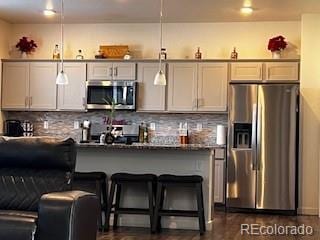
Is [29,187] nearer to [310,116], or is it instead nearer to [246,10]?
[246,10]

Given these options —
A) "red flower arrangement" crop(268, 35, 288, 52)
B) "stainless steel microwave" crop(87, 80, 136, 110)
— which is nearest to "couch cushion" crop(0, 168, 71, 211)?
"stainless steel microwave" crop(87, 80, 136, 110)

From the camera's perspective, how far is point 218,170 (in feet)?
25.4

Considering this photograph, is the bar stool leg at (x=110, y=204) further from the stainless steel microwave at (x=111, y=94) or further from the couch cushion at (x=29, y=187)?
the stainless steel microwave at (x=111, y=94)

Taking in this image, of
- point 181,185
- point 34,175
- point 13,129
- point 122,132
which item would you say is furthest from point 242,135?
point 34,175

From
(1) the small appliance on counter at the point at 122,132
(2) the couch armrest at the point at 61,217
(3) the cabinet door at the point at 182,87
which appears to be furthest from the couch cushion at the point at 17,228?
(3) the cabinet door at the point at 182,87

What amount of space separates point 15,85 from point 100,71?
54.9 inches

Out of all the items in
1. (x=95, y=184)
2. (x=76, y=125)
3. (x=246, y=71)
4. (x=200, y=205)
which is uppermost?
(x=246, y=71)

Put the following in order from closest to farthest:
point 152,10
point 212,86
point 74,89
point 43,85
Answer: point 152,10 < point 212,86 < point 74,89 < point 43,85

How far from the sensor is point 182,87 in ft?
26.2

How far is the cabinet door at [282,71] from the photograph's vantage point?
766cm

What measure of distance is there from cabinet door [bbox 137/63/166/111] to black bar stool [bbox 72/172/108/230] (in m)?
2.30

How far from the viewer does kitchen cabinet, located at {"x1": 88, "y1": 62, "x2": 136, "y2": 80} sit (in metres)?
8.08

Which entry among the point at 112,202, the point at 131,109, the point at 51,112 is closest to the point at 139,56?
the point at 131,109

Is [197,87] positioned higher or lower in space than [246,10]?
lower
